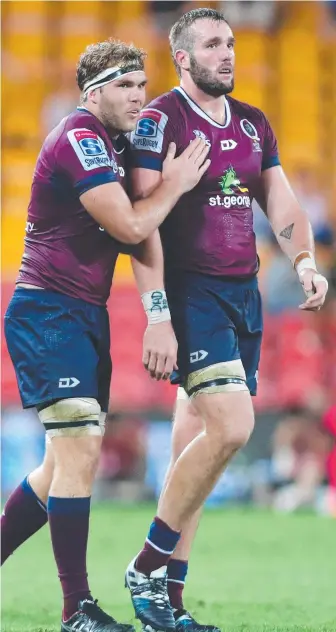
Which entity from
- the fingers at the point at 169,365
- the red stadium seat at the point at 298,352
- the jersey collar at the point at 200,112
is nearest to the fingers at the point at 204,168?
the jersey collar at the point at 200,112

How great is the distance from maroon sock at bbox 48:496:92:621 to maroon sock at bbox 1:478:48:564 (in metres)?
0.65

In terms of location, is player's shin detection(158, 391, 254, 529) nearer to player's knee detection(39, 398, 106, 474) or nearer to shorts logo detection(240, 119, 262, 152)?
player's knee detection(39, 398, 106, 474)

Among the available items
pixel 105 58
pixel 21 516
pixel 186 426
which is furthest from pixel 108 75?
pixel 21 516

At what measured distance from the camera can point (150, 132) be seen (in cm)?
523

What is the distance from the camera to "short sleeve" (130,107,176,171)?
5.20m

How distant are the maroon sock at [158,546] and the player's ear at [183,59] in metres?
2.00

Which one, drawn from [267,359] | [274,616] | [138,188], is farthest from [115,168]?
[267,359]

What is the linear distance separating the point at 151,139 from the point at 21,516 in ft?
5.90

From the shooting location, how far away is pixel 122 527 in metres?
10.5

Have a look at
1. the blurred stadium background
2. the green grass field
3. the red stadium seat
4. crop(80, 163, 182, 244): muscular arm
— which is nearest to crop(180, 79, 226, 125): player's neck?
crop(80, 163, 182, 244): muscular arm

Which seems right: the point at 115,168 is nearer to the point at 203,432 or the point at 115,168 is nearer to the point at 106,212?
the point at 106,212

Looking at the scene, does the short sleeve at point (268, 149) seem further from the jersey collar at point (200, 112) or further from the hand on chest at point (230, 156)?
the jersey collar at point (200, 112)

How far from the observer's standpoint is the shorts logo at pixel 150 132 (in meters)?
5.21

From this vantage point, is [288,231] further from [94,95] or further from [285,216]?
[94,95]
